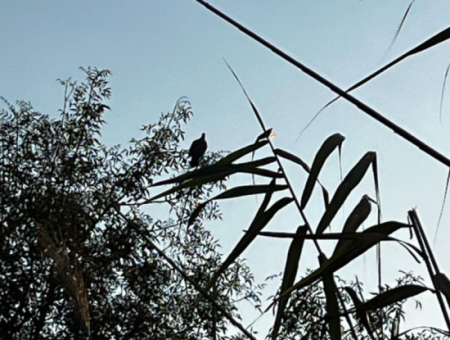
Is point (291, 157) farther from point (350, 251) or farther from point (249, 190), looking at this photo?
point (350, 251)

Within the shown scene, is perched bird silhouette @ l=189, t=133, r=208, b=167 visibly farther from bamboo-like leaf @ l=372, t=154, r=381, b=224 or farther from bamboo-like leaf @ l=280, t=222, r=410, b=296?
bamboo-like leaf @ l=280, t=222, r=410, b=296

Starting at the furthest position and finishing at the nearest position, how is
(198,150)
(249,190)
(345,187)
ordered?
(198,150) < (249,190) < (345,187)

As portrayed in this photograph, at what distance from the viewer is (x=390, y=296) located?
2.46 ft

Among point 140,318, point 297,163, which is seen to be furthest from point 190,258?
point 297,163

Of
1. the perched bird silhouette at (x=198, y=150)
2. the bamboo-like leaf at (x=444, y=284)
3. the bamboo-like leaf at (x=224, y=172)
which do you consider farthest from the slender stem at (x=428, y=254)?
the perched bird silhouette at (x=198, y=150)

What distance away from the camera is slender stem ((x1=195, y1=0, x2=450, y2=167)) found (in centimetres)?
57

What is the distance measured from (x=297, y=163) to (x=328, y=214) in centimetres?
18

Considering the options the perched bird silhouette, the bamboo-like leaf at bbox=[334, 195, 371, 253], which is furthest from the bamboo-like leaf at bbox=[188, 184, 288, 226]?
Answer: the perched bird silhouette

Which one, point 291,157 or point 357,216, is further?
point 291,157

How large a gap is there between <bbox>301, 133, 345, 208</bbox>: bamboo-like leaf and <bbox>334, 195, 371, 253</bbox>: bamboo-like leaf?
53 mm

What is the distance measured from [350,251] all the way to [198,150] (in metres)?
3.72

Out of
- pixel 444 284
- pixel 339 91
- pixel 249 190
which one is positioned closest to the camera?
pixel 339 91

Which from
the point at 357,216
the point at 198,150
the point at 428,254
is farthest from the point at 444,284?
the point at 198,150

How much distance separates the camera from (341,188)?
2.77 feet
